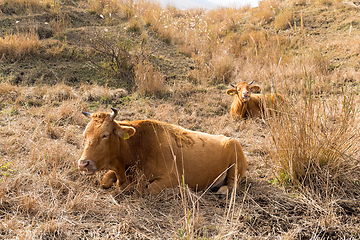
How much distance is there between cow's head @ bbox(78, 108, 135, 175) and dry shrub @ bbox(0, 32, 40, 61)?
6.35m

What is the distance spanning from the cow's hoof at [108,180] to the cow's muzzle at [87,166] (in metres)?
0.65

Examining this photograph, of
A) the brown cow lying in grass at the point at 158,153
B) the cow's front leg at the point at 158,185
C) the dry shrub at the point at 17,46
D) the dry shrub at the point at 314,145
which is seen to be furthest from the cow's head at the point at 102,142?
the dry shrub at the point at 17,46

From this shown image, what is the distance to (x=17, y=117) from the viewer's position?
5773 mm

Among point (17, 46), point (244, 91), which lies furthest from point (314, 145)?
point (17, 46)

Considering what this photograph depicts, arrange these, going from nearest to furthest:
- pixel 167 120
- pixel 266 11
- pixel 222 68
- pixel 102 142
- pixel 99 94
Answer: pixel 102 142 < pixel 167 120 < pixel 99 94 < pixel 222 68 < pixel 266 11

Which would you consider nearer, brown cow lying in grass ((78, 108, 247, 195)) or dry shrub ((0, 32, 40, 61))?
brown cow lying in grass ((78, 108, 247, 195))

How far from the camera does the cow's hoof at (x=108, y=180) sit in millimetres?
3914

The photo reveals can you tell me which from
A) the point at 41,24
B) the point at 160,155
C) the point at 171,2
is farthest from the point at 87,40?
the point at 171,2

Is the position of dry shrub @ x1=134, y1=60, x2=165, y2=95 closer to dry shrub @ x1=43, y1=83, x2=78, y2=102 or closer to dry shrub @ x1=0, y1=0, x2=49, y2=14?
dry shrub @ x1=43, y1=83, x2=78, y2=102

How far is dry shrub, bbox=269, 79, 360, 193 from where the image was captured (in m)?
3.48

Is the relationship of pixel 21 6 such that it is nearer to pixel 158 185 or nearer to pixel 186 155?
pixel 186 155

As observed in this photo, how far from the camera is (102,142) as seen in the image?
11.3ft

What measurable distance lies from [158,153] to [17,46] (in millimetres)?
7113

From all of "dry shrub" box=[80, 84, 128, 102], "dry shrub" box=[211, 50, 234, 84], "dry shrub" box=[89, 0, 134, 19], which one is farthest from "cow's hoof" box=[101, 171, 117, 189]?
"dry shrub" box=[89, 0, 134, 19]
